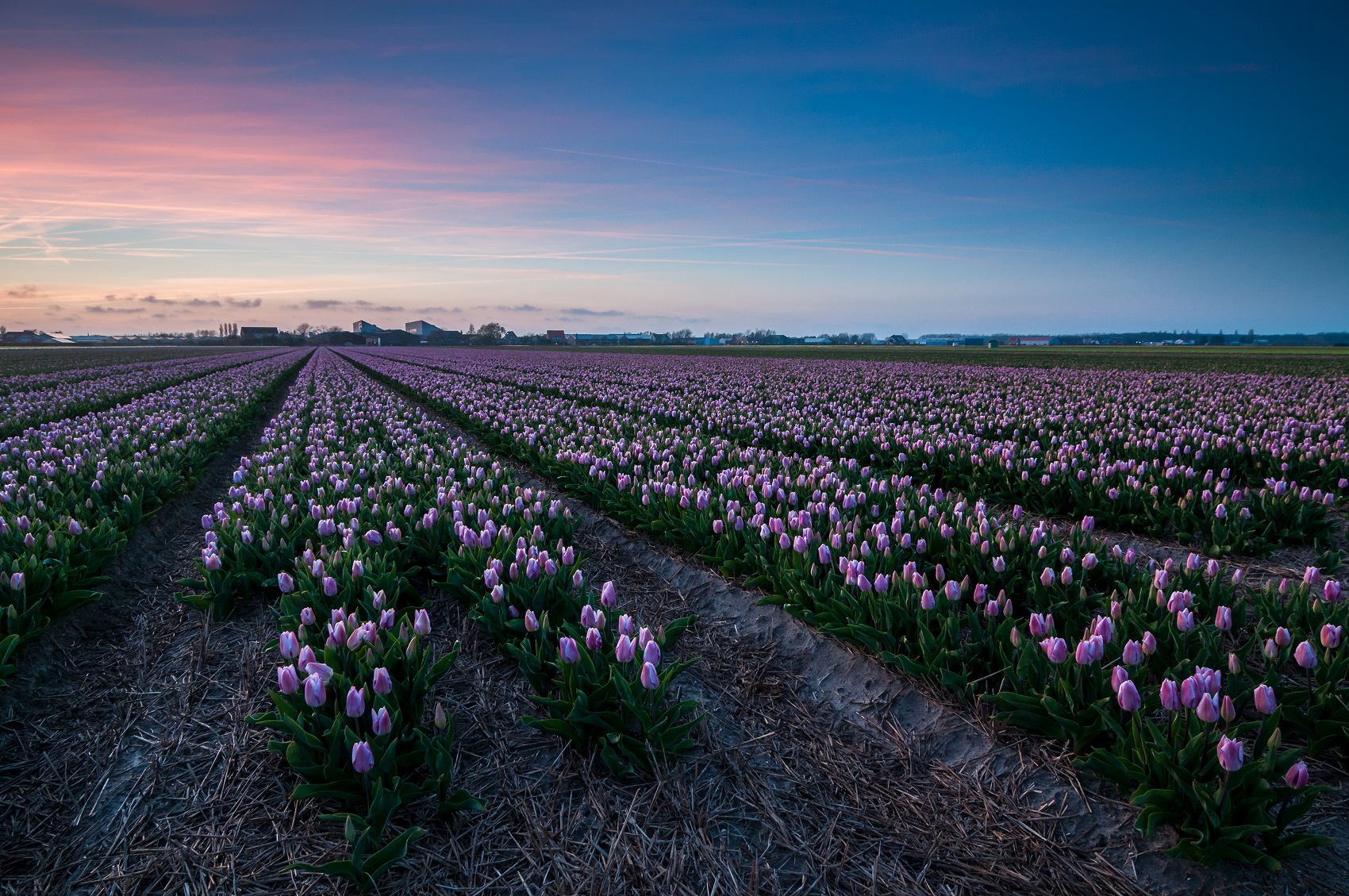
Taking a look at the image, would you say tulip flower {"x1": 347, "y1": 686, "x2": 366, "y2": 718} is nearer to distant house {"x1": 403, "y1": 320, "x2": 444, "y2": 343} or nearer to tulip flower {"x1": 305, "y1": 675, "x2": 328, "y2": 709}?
tulip flower {"x1": 305, "y1": 675, "x2": 328, "y2": 709}

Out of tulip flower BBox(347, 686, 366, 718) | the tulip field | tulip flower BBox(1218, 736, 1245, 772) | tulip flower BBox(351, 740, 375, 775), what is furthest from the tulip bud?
tulip flower BBox(347, 686, 366, 718)

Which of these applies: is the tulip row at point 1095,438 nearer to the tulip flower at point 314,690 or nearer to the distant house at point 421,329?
the tulip flower at point 314,690

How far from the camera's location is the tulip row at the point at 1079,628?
2.66 metres

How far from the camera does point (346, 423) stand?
12.7 meters

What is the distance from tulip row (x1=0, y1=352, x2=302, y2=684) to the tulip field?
41mm

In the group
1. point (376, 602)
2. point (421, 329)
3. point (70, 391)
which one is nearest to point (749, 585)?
point (376, 602)

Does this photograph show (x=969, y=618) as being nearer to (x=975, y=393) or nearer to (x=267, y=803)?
(x=267, y=803)

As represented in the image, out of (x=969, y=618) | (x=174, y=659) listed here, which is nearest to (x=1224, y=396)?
(x=969, y=618)

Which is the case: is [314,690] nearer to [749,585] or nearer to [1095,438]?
[749,585]

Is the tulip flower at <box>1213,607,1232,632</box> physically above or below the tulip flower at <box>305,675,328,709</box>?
above

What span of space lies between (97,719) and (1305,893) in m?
5.90

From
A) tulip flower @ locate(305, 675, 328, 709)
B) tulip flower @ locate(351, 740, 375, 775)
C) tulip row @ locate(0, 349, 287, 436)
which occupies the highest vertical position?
tulip row @ locate(0, 349, 287, 436)

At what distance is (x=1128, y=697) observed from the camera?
2.85 m

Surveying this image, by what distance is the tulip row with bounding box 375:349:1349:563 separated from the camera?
6808 millimetres
